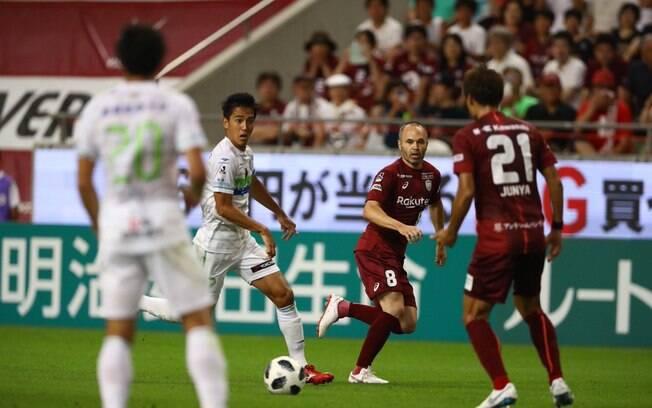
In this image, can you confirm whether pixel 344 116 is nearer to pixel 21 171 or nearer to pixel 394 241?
pixel 21 171

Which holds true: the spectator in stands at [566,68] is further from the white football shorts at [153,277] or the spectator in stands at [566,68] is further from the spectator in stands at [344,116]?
the white football shorts at [153,277]

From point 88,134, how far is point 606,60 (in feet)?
39.5

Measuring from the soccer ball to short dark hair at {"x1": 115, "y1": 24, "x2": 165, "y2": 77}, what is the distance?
3.45m

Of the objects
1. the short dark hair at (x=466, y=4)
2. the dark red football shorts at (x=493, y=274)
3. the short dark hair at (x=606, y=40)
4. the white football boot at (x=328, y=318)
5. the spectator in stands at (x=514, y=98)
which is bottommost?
the white football boot at (x=328, y=318)

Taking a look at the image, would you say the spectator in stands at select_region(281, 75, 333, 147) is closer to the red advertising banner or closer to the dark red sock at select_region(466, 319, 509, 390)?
the red advertising banner

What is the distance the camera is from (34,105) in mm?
20547

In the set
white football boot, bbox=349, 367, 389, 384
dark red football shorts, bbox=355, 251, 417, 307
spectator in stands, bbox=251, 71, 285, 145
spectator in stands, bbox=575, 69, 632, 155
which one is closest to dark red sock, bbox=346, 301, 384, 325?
dark red football shorts, bbox=355, 251, 417, 307

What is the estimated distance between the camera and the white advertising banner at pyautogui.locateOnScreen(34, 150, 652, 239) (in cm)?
1596

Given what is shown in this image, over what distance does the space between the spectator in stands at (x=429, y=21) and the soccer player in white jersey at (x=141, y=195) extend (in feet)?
39.9

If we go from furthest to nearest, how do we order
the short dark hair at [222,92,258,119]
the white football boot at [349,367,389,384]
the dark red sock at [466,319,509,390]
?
the white football boot at [349,367,389,384] < the short dark hair at [222,92,258,119] < the dark red sock at [466,319,509,390]

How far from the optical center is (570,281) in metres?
15.4

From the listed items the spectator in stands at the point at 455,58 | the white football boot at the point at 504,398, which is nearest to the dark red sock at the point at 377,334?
the white football boot at the point at 504,398

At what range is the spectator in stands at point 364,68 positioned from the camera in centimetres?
1788

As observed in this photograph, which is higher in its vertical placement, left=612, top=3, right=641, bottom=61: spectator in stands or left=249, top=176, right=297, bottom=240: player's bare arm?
left=612, top=3, right=641, bottom=61: spectator in stands
